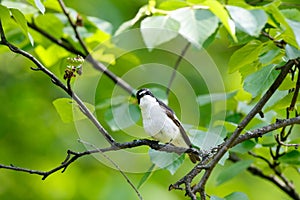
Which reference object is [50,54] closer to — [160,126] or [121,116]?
[121,116]

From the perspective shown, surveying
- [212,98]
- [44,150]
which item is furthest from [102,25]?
A: [44,150]

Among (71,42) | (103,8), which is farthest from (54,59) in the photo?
(103,8)

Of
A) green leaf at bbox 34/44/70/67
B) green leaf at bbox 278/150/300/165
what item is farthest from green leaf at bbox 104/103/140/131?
green leaf at bbox 278/150/300/165

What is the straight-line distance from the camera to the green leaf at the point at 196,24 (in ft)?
5.97

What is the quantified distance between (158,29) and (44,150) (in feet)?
7.74

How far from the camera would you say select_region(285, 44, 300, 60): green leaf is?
1.69 metres

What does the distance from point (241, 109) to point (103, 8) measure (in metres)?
2.10

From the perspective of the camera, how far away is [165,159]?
7.03 ft

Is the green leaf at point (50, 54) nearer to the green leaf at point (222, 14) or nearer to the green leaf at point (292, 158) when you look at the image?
the green leaf at point (292, 158)

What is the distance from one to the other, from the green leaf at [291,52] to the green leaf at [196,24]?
26 centimetres

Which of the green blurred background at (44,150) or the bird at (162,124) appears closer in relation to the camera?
the bird at (162,124)

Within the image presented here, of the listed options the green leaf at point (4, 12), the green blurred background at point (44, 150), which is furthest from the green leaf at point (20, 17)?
the green blurred background at point (44, 150)

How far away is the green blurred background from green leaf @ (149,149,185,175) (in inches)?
76.3

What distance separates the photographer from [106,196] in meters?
3.98
